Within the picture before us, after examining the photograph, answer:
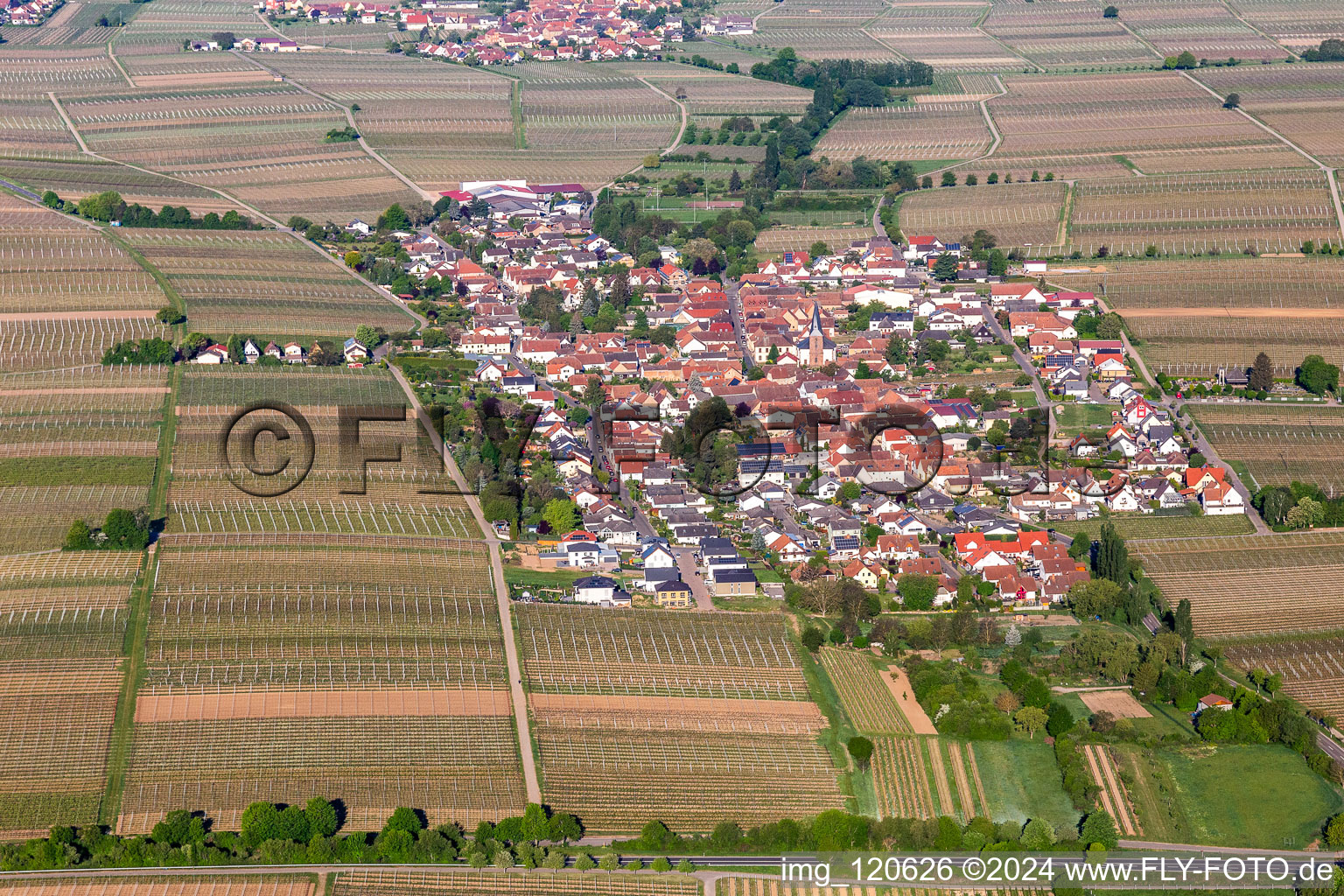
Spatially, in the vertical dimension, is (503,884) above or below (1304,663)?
below

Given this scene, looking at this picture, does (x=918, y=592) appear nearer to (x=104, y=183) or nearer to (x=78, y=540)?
(x=78, y=540)

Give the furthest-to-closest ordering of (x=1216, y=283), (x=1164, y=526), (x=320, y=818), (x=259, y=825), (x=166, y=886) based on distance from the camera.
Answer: (x=1216, y=283) → (x=1164, y=526) → (x=320, y=818) → (x=259, y=825) → (x=166, y=886)

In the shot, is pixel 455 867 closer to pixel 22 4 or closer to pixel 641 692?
pixel 641 692

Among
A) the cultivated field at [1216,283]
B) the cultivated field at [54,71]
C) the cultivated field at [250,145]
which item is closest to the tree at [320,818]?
the cultivated field at [1216,283]

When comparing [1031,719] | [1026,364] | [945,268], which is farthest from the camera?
[945,268]

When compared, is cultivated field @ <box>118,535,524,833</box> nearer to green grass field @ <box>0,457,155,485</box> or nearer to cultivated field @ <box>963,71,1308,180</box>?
green grass field @ <box>0,457,155,485</box>

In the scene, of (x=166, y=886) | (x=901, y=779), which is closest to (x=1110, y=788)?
(x=901, y=779)

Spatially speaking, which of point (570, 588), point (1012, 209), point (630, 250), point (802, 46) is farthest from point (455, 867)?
point (802, 46)
